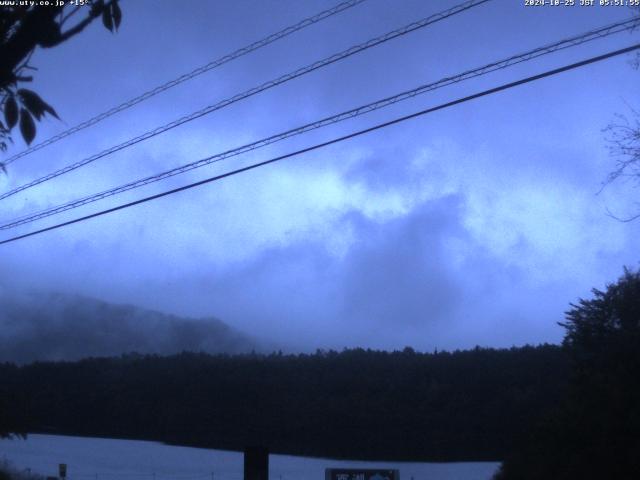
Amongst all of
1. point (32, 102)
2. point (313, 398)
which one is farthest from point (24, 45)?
point (313, 398)

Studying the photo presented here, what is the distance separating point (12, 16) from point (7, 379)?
42.8 m

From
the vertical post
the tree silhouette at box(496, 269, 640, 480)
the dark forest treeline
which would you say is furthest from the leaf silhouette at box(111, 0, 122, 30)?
the dark forest treeline

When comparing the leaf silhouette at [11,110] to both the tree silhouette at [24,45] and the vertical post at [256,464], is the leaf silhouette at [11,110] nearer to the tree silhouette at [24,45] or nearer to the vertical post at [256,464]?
the tree silhouette at [24,45]

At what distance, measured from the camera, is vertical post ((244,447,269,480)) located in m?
17.2

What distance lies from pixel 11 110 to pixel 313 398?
53379 millimetres

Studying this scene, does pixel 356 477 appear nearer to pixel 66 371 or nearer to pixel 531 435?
pixel 531 435

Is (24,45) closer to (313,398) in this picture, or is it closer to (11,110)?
(11,110)

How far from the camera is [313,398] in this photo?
56125mm

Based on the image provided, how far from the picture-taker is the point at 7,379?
43125 millimetres

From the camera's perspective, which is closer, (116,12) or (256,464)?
(116,12)

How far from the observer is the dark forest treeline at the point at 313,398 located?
43000 mm

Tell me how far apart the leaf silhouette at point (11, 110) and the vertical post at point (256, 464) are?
14.2 m

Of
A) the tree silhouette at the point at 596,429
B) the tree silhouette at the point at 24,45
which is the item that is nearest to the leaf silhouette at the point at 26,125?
the tree silhouette at the point at 24,45

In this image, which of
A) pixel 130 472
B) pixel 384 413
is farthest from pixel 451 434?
pixel 130 472
